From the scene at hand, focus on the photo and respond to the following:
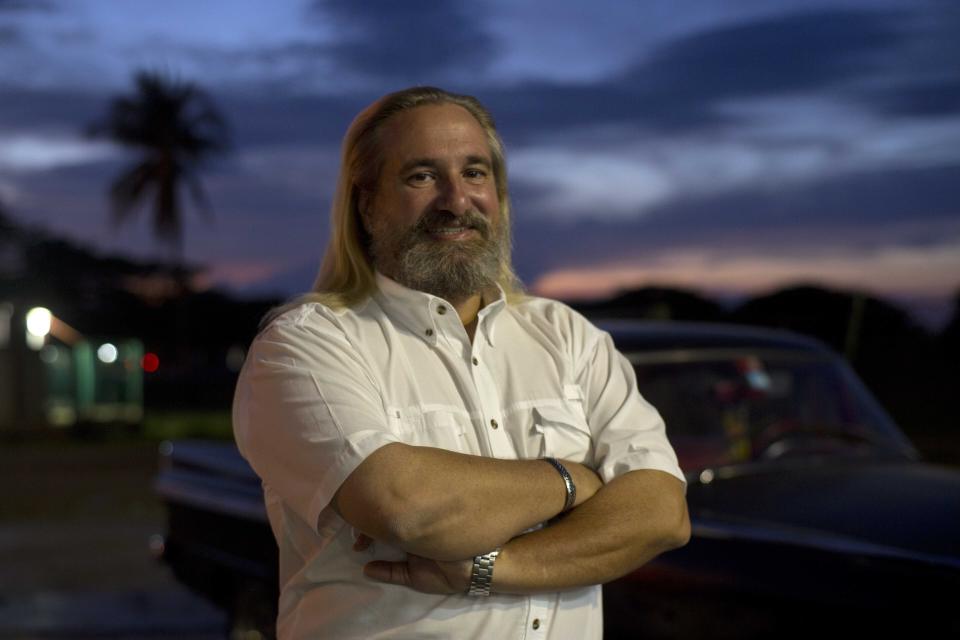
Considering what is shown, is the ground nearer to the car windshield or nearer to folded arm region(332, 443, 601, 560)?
the car windshield

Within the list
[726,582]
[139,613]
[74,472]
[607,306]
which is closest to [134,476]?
[74,472]

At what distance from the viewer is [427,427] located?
2.47 m

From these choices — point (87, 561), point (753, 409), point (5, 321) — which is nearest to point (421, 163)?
point (753, 409)

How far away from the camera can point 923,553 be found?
3148 millimetres

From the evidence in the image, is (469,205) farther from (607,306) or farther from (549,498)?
(607,306)

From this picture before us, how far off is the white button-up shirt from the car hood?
0.83 m

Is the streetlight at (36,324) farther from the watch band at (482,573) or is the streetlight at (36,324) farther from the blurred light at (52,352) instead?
the watch band at (482,573)

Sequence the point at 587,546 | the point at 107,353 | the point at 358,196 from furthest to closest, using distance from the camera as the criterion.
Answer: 1. the point at 107,353
2. the point at 358,196
3. the point at 587,546

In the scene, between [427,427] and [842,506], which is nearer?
[427,427]

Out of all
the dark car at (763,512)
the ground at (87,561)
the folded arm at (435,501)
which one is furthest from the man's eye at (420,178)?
the ground at (87,561)

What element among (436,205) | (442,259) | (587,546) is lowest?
(587,546)

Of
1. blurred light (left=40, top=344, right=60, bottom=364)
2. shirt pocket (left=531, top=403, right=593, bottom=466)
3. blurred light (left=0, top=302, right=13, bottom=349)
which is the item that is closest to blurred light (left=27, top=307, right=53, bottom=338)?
blurred light (left=0, top=302, right=13, bottom=349)

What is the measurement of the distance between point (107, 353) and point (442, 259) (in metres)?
30.0

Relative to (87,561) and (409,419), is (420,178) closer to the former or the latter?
(409,419)
